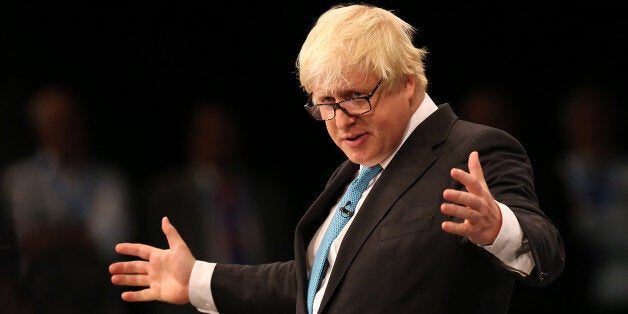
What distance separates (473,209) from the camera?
1.60 metres

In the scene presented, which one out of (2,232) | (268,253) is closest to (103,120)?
(2,232)

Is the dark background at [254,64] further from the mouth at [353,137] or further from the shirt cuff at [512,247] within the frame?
the shirt cuff at [512,247]

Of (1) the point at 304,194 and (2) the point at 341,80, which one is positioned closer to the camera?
(2) the point at 341,80

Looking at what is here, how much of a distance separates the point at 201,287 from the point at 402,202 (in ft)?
2.17

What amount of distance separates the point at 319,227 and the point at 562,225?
122 centimetres

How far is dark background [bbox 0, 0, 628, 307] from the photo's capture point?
3141 millimetres

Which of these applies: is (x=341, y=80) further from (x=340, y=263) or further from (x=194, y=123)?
(x=194, y=123)

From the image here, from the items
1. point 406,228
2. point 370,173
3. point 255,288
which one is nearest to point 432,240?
point 406,228

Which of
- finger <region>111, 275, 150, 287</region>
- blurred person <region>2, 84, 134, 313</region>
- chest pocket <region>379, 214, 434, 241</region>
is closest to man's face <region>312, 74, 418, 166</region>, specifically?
chest pocket <region>379, 214, 434, 241</region>

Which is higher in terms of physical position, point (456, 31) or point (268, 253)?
point (456, 31)

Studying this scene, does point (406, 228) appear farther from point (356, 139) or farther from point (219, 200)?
point (219, 200)

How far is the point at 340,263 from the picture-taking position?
6.36 ft

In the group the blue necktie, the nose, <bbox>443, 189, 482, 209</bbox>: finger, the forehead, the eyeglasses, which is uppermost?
the forehead

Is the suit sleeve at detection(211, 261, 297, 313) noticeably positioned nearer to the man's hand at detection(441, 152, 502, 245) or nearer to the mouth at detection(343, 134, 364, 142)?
the mouth at detection(343, 134, 364, 142)
